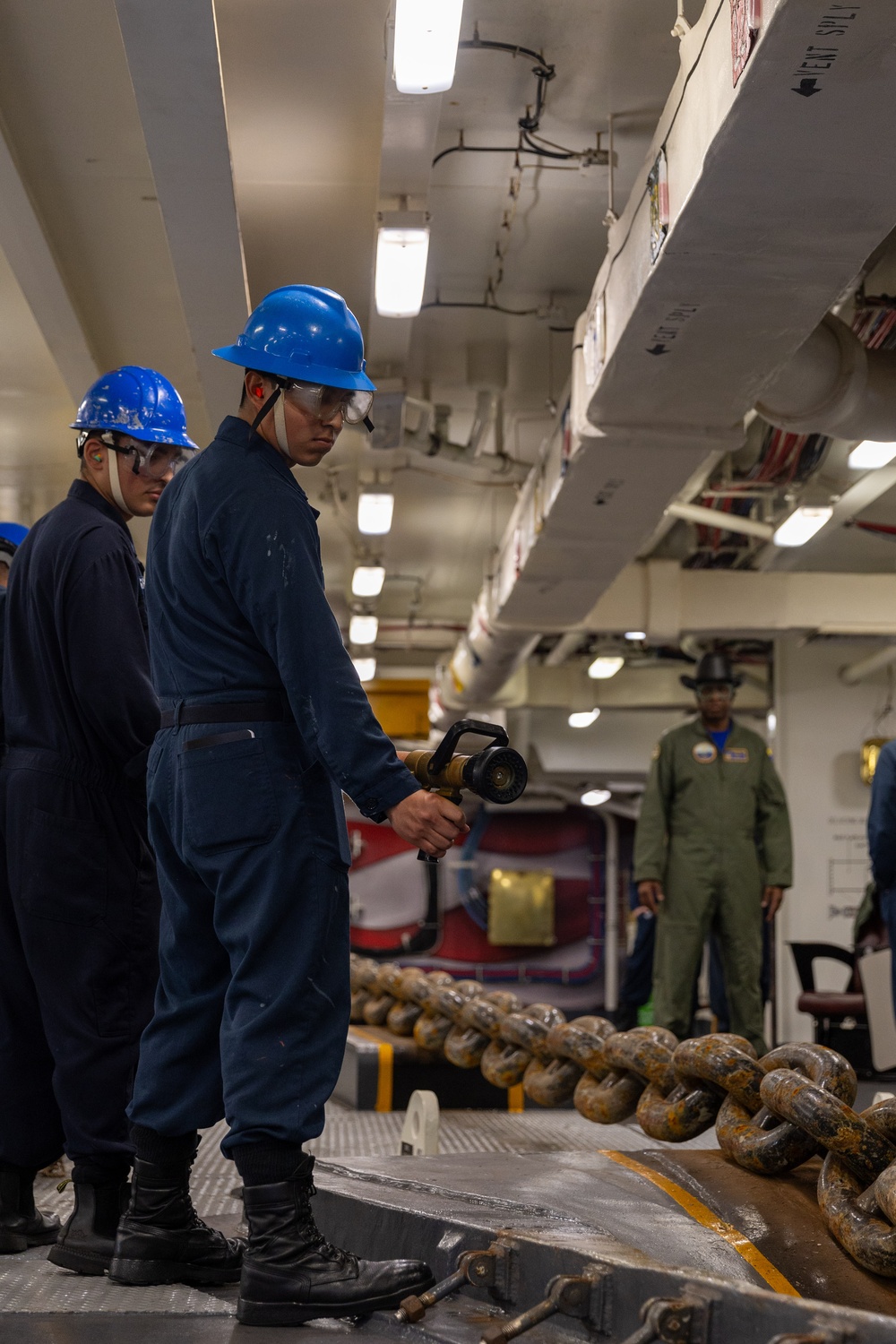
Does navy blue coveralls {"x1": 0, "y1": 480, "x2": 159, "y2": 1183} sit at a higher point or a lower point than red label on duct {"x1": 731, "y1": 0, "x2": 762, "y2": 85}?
lower

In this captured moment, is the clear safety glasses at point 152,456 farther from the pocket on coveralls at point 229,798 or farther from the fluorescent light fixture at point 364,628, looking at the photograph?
the fluorescent light fixture at point 364,628

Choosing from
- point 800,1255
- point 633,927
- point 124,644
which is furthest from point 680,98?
point 633,927

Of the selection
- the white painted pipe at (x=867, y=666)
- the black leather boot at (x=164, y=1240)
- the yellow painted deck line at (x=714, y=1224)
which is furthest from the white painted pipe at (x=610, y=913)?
the black leather boot at (x=164, y=1240)

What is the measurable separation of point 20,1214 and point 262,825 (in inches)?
39.5

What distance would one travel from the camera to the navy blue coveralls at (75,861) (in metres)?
2.36

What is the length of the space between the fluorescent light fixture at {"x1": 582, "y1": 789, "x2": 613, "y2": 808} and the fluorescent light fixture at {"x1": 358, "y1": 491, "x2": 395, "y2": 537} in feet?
28.7

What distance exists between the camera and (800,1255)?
6.71ft

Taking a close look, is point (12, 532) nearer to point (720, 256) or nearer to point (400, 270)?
point (400, 270)

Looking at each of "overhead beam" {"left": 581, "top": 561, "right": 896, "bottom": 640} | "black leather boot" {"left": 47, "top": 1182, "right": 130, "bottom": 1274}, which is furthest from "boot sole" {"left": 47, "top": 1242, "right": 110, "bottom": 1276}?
"overhead beam" {"left": 581, "top": 561, "right": 896, "bottom": 640}

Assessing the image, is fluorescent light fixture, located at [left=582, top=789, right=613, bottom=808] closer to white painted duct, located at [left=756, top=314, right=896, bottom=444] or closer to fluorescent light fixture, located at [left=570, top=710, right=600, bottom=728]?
fluorescent light fixture, located at [left=570, top=710, right=600, bottom=728]

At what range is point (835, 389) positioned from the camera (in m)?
4.93

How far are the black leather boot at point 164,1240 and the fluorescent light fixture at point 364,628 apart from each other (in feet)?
31.1

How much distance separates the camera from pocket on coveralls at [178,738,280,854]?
1.99m

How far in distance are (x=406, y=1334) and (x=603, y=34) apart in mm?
4091
